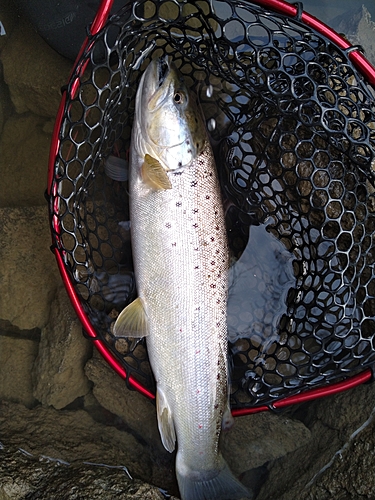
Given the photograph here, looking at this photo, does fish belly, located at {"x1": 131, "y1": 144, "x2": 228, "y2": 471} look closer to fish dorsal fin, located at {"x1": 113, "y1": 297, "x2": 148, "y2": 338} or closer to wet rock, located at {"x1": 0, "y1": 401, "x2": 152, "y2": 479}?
fish dorsal fin, located at {"x1": 113, "y1": 297, "x2": 148, "y2": 338}

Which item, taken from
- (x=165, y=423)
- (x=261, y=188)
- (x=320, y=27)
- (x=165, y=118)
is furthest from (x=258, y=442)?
(x=320, y=27)

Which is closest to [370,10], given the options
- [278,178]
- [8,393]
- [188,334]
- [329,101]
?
[329,101]

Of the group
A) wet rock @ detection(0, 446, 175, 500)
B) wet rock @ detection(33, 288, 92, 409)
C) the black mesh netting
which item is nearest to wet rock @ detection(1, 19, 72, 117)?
the black mesh netting

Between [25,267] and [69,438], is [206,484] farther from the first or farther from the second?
[25,267]

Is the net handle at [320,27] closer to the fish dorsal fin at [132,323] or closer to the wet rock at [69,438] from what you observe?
the fish dorsal fin at [132,323]

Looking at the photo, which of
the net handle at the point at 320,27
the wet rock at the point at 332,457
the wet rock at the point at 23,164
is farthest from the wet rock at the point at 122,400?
the net handle at the point at 320,27

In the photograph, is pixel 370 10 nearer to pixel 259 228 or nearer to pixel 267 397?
pixel 259 228
